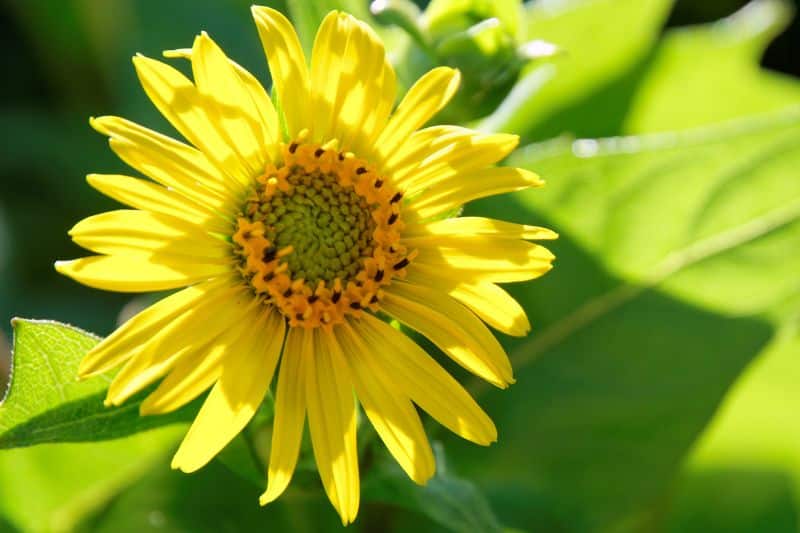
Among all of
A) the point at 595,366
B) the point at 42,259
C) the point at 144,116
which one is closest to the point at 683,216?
the point at 595,366

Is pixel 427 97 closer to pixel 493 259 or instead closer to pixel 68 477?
pixel 493 259

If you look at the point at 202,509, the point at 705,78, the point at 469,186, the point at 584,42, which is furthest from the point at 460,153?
the point at 705,78

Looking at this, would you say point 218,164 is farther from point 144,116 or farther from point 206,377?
point 144,116

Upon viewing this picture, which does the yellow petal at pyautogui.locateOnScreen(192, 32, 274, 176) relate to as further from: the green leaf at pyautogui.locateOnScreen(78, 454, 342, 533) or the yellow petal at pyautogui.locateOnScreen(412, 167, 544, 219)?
the green leaf at pyautogui.locateOnScreen(78, 454, 342, 533)

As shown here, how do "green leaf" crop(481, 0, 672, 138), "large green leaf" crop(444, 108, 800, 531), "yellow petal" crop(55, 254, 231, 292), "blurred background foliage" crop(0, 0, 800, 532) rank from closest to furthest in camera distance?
"yellow petal" crop(55, 254, 231, 292) < "blurred background foliage" crop(0, 0, 800, 532) < "large green leaf" crop(444, 108, 800, 531) < "green leaf" crop(481, 0, 672, 138)

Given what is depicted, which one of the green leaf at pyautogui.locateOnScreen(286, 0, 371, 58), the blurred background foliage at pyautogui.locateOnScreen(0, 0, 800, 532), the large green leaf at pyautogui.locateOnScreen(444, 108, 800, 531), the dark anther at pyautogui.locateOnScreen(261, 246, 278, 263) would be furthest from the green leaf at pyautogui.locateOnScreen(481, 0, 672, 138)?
the dark anther at pyautogui.locateOnScreen(261, 246, 278, 263)
